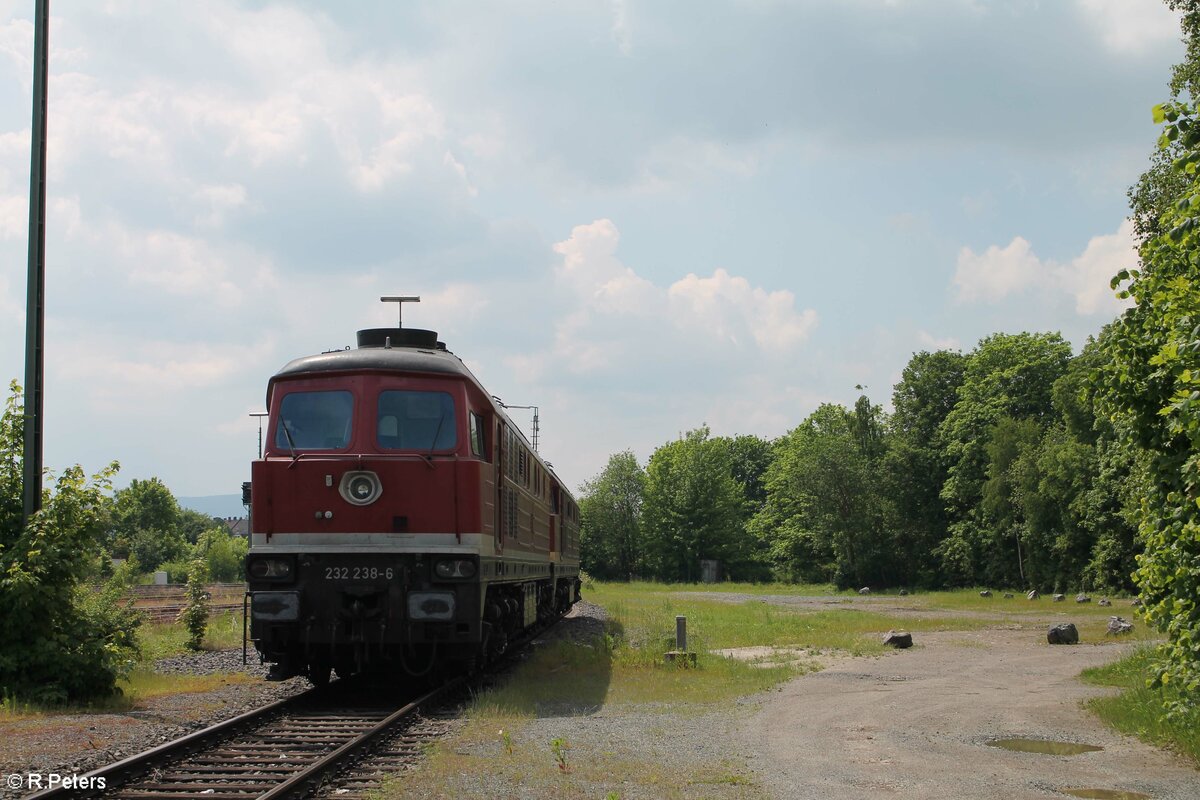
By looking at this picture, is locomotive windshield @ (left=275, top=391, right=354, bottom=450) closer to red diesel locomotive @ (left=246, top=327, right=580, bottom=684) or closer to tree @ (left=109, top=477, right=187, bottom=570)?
red diesel locomotive @ (left=246, top=327, right=580, bottom=684)

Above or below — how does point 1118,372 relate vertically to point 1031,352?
below

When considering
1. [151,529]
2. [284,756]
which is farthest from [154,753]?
[151,529]

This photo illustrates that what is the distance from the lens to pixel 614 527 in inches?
3529

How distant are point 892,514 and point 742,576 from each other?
1875 cm

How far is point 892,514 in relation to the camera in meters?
65.9

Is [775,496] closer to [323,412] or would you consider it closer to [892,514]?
[892,514]

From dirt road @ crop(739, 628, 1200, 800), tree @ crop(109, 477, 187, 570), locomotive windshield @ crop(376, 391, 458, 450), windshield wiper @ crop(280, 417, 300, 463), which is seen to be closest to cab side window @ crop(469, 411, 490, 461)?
locomotive windshield @ crop(376, 391, 458, 450)

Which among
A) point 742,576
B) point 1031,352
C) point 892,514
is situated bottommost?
point 742,576

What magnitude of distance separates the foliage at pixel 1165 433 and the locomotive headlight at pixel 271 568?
8.41 metres

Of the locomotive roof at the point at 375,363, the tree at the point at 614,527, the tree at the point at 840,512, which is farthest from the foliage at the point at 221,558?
the locomotive roof at the point at 375,363

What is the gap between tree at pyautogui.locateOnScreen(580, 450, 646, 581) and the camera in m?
88.0

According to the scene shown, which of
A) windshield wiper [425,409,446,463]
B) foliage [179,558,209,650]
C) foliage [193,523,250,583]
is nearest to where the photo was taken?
windshield wiper [425,409,446,463]

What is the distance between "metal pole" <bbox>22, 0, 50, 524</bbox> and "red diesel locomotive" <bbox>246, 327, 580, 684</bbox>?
2570 millimetres

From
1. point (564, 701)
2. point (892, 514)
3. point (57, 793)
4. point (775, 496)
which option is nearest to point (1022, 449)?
point (892, 514)
